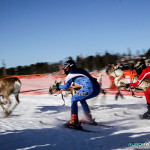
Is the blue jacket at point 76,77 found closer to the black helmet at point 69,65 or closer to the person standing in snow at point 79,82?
the person standing in snow at point 79,82

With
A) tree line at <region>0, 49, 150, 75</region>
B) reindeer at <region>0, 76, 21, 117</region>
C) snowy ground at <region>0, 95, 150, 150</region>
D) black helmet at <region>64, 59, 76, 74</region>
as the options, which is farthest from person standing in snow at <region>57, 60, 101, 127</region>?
tree line at <region>0, 49, 150, 75</region>

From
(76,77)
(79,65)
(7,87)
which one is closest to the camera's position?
(76,77)

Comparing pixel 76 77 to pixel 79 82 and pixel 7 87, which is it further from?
pixel 7 87

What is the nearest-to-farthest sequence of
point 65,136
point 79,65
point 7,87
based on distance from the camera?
1. point 65,136
2. point 7,87
3. point 79,65

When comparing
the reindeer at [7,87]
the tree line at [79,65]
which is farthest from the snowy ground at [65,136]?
Result: the tree line at [79,65]

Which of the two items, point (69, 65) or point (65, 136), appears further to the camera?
point (69, 65)

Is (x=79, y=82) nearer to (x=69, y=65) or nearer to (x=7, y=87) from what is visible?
(x=69, y=65)

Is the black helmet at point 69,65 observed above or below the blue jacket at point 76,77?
above

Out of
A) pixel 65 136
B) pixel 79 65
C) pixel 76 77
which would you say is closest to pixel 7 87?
pixel 76 77

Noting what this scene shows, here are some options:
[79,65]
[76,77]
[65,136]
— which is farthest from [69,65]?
[79,65]

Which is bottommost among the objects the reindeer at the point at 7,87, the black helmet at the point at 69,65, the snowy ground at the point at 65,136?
the snowy ground at the point at 65,136

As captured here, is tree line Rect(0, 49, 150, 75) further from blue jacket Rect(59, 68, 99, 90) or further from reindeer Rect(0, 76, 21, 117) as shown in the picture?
blue jacket Rect(59, 68, 99, 90)

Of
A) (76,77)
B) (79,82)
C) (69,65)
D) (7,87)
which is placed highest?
(69,65)

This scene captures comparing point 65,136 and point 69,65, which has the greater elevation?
point 69,65
